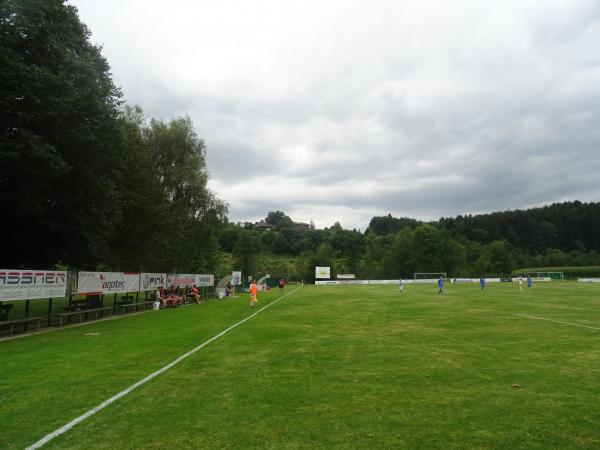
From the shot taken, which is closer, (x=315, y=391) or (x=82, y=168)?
(x=315, y=391)

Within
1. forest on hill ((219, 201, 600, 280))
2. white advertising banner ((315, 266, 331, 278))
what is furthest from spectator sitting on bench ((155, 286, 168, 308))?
white advertising banner ((315, 266, 331, 278))

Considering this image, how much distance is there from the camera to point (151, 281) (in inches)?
1137

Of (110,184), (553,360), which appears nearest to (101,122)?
(110,184)

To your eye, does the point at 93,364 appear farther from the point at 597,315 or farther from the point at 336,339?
the point at 597,315

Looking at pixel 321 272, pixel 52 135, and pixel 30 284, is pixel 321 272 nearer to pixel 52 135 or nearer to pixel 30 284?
pixel 52 135

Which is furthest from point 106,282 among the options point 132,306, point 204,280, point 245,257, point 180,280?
point 245,257

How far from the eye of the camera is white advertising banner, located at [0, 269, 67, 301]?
15031mm

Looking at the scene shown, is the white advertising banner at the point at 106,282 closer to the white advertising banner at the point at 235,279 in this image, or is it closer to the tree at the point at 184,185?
the tree at the point at 184,185

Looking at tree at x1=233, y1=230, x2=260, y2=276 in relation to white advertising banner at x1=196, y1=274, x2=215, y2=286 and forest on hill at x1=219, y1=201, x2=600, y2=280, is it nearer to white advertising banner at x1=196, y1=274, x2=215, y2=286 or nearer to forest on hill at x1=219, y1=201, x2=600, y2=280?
forest on hill at x1=219, y1=201, x2=600, y2=280

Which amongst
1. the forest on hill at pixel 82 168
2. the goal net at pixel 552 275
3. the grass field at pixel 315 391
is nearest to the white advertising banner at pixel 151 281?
the forest on hill at pixel 82 168

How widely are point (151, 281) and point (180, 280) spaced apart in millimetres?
6773

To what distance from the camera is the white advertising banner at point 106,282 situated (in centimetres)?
1998

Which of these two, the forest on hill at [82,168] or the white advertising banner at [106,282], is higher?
the forest on hill at [82,168]

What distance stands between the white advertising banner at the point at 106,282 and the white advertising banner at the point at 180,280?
6.87 meters
